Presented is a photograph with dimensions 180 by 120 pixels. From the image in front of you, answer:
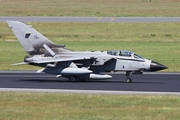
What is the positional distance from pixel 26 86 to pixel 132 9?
6124 cm

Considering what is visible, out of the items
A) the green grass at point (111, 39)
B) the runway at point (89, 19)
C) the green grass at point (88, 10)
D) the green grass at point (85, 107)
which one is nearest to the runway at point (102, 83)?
the green grass at point (85, 107)

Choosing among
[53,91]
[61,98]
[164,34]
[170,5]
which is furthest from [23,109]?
[170,5]

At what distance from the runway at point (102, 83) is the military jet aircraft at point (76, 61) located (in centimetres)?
66

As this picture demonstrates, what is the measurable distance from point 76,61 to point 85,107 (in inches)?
436

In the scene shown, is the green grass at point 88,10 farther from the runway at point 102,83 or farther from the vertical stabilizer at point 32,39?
the vertical stabilizer at point 32,39

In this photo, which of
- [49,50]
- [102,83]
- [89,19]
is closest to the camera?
[102,83]

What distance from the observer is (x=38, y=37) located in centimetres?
3459

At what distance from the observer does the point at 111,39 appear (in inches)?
2315

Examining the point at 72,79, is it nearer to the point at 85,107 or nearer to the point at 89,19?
the point at 85,107

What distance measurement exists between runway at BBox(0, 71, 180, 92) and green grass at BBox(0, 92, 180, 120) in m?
3.68

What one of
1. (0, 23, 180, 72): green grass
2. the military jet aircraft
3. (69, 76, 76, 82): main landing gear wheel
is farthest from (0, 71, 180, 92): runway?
(0, 23, 180, 72): green grass

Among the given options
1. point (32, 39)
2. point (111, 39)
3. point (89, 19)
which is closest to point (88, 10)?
point (89, 19)

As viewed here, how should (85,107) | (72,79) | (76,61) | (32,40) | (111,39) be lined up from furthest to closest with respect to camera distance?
(111,39) < (32,40) < (76,61) < (72,79) < (85,107)

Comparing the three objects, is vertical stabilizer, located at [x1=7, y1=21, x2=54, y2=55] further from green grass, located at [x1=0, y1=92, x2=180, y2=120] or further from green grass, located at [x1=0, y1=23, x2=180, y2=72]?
green grass, located at [x1=0, y1=92, x2=180, y2=120]
